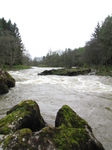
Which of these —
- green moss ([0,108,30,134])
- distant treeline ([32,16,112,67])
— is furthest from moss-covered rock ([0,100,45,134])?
distant treeline ([32,16,112,67])

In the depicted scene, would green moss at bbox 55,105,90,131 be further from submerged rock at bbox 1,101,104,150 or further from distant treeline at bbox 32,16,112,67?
distant treeline at bbox 32,16,112,67

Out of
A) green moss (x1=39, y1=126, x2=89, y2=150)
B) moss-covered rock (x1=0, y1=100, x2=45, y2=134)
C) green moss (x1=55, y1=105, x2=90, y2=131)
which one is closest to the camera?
green moss (x1=39, y1=126, x2=89, y2=150)

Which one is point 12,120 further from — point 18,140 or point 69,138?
point 69,138

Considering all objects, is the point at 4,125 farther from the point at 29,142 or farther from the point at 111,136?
the point at 111,136

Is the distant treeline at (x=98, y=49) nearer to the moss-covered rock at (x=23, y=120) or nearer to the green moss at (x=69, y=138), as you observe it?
the moss-covered rock at (x=23, y=120)

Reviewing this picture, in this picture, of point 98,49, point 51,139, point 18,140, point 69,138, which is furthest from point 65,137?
point 98,49

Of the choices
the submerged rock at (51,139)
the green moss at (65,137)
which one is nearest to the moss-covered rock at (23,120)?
the submerged rock at (51,139)

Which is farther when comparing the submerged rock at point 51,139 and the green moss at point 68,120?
the green moss at point 68,120

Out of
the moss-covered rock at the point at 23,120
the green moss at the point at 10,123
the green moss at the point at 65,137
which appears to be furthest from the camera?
the moss-covered rock at the point at 23,120

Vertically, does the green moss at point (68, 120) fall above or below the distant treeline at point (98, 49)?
below

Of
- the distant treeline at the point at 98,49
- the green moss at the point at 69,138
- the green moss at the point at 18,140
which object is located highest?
the distant treeline at the point at 98,49

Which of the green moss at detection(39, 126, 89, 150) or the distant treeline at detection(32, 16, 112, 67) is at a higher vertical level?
the distant treeline at detection(32, 16, 112, 67)

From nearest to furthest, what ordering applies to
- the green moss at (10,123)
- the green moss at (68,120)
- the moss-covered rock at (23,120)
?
the green moss at (10,123) → the moss-covered rock at (23,120) → the green moss at (68,120)

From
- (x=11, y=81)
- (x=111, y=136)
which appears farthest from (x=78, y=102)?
(x=11, y=81)
